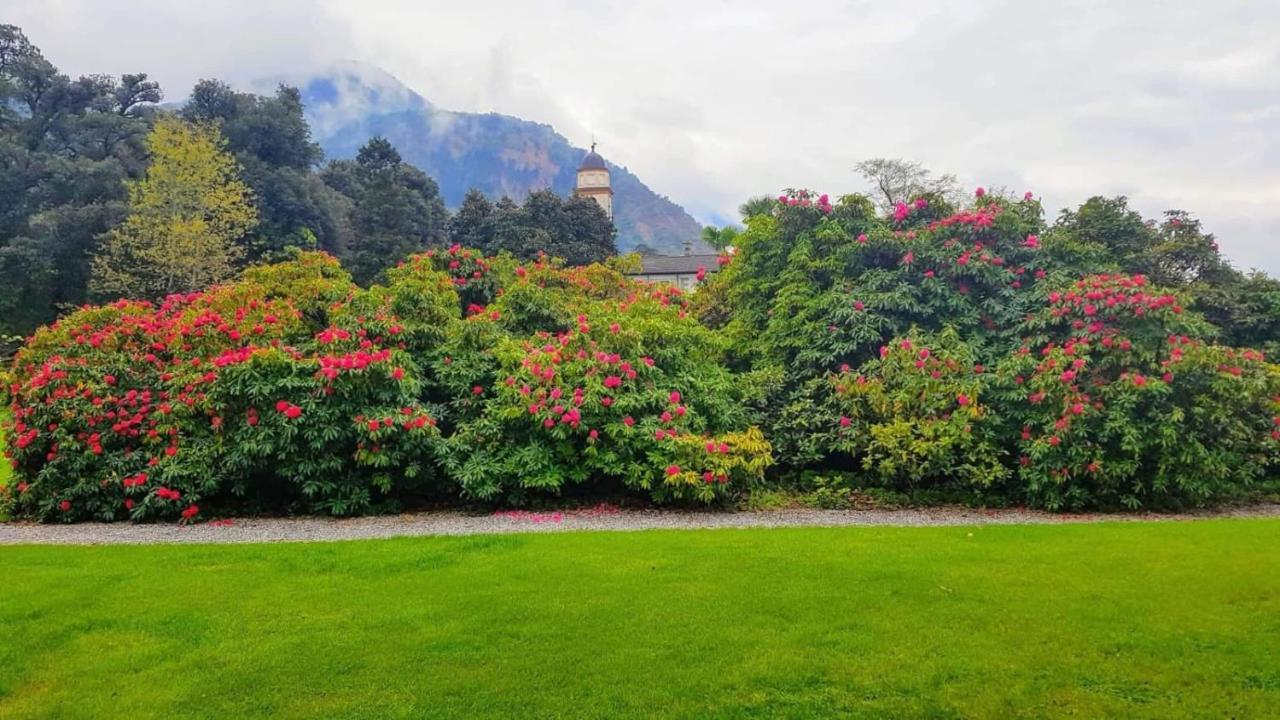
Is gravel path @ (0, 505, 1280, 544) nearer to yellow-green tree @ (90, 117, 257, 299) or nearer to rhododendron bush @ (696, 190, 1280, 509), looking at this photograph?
rhododendron bush @ (696, 190, 1280, 509)

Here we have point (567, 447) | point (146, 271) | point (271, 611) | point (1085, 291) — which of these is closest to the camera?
point (271, 611)

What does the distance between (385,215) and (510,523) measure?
3582 centimetres

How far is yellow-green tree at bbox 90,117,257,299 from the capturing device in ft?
91.0

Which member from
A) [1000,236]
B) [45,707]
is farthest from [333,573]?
[1000,236]

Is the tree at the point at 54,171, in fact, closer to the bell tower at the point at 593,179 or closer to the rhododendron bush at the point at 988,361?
the rhododendron bush at the point at 988,361

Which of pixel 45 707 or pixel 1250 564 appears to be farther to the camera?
pixel 1250 564

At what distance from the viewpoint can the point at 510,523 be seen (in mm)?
8625

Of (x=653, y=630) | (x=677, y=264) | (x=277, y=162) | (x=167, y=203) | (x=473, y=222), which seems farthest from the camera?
(x=677, y=264)

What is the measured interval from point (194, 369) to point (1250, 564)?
443 inches

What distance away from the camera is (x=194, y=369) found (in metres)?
9.66

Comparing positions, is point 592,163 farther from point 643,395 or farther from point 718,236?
point 643,395

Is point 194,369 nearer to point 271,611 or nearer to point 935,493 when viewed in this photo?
point 271,611

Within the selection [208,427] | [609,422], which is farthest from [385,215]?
[609,422]

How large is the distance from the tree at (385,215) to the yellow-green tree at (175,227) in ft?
25.6
